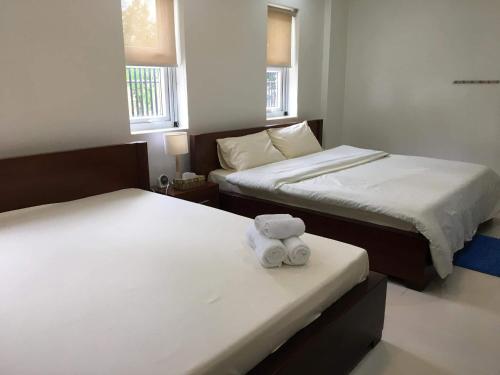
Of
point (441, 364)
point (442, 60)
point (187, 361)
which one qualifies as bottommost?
point (441, 364)

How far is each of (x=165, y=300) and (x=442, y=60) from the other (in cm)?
417

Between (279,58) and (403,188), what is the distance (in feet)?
7.32

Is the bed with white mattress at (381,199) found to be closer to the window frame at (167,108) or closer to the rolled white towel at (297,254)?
the window frame at (167,108)

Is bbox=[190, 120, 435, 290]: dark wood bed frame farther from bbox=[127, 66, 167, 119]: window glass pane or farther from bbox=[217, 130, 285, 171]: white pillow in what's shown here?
bbox=[127, 66, 167, 119]: window glass pane

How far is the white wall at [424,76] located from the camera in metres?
4.03

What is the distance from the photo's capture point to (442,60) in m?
4.26

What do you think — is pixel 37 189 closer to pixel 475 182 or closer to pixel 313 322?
pixel 313 322

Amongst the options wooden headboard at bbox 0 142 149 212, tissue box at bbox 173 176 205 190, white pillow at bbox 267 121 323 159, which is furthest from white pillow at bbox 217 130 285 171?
wooden headboard at bbox 0 142 149 212

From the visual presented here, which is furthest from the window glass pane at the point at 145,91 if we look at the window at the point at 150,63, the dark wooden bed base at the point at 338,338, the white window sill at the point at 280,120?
the dark wooden bed base at the point at 338,338

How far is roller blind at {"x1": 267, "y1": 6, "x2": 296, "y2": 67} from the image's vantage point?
410 centimetres

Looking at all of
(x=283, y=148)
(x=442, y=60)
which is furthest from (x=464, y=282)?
(x=442, y=60)

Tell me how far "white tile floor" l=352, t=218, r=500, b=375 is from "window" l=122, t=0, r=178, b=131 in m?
2.26

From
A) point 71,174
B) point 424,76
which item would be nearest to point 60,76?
point 71,174

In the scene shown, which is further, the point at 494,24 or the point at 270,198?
the point at 494,24
